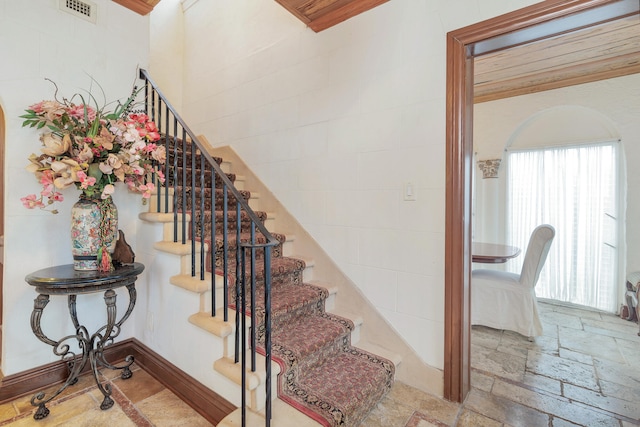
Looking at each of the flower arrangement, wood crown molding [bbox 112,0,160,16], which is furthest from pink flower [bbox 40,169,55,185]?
wood crown molding [bbox 112,0,160,16]

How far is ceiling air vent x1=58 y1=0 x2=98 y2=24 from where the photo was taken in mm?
2021

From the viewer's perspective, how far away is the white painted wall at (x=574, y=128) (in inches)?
131

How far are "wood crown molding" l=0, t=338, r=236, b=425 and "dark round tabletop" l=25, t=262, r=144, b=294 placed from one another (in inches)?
26.6

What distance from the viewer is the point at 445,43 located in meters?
1.87

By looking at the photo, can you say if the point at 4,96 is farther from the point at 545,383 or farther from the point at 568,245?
the point at 568,245

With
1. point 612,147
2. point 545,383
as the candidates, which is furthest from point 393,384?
point 612,147

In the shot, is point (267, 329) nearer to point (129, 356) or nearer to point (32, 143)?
point (129, 356)

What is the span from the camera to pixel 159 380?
6.60ft

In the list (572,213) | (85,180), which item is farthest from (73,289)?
(572,213)

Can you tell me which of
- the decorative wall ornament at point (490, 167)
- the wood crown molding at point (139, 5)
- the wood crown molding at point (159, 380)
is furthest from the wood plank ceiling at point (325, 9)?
the decorative wall ornament at point (490, 167)

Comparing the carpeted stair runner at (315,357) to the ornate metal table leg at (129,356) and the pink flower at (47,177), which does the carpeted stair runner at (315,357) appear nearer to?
the ornate metal table leg at (129,356)

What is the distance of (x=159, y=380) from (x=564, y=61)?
4.81 metres

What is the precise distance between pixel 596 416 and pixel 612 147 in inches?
124

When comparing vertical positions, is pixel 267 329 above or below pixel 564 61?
below
